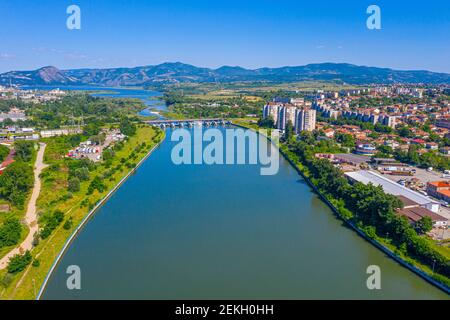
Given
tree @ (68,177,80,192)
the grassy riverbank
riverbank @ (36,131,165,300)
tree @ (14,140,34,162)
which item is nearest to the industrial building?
riverbank @ (36,131,165,300)

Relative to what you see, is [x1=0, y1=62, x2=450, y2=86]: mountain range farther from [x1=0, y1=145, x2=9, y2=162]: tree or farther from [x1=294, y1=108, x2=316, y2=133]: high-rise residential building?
[x1=0, y1=145, x2=9, y2=162]: tree

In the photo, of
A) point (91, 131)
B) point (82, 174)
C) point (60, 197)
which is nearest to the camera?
point (60, 197)

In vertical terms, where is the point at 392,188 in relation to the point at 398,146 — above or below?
below

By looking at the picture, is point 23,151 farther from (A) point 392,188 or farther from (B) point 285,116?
(B) point 285,116

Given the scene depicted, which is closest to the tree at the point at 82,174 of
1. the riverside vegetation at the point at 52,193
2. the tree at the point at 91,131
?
the riverside vegetation at the point at 52,193

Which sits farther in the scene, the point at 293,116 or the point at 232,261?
the point at 293,116

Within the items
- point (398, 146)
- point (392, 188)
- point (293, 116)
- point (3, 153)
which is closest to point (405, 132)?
point (398, 146)
